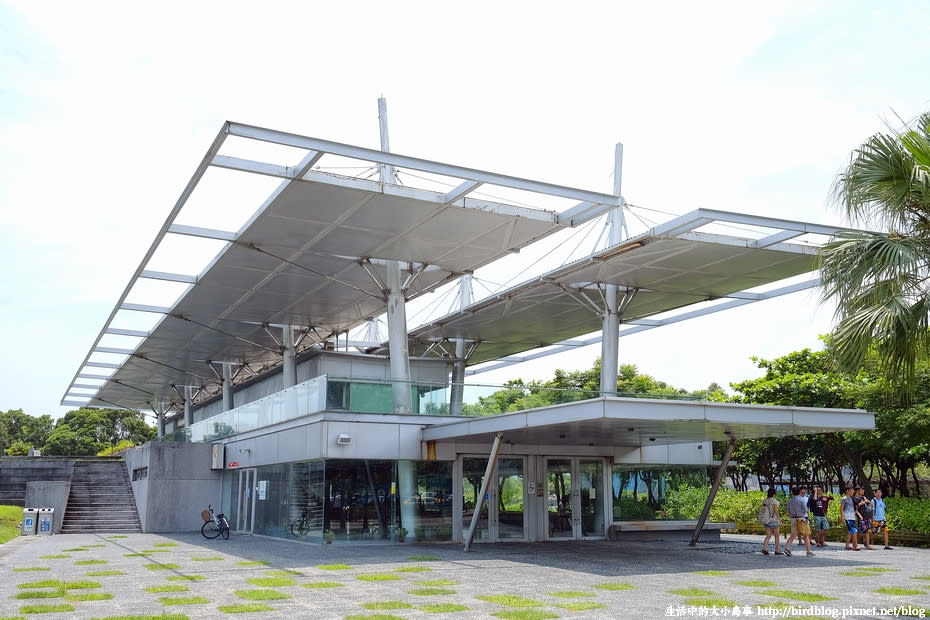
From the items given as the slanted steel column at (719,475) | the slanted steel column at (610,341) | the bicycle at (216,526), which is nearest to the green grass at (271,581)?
the slanted steel column at (719,475)

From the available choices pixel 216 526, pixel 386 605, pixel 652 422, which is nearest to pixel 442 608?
pixel 386 605

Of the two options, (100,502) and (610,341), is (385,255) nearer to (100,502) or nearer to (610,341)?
(610,341)

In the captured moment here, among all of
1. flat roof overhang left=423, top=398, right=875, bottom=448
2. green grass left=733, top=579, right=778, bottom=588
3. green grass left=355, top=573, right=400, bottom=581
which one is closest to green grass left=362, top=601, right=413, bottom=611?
green grass left=355, top=573, right=400, bottom=581

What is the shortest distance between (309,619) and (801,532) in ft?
41.2

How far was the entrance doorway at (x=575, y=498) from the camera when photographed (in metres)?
→ 23.0

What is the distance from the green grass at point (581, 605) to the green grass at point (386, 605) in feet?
6.22

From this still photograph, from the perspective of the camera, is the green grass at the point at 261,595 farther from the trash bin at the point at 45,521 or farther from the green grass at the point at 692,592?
the trash bin at the point at 45,521

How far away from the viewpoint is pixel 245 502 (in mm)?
27750

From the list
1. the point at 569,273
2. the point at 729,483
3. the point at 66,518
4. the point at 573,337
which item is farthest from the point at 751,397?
the point at 66,518

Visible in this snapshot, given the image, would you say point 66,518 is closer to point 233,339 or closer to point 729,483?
point 233,339

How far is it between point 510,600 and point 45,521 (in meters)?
21.9

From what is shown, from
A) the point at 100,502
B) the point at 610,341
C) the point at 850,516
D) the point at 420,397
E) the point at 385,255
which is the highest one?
the point at 385,255

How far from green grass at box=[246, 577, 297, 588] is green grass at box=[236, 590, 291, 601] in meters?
0.74

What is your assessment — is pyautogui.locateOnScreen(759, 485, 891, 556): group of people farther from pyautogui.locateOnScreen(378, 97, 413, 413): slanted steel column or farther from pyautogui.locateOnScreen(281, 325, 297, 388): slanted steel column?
pyautogui.locateOnScreen(281, 325, 297, 388): slanted steel column
